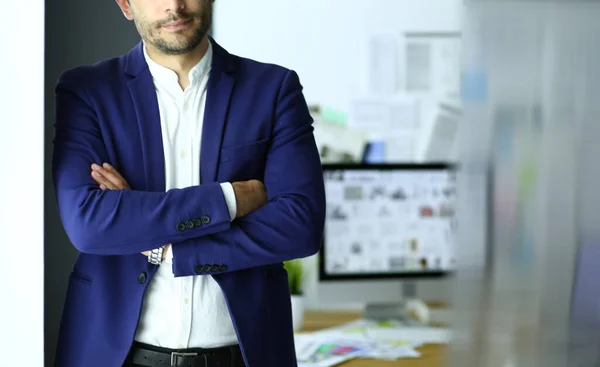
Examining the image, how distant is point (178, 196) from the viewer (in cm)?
142

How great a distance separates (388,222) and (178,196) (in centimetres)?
136

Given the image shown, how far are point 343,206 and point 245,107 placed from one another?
115 centimetres

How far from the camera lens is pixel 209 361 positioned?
1.45 metres

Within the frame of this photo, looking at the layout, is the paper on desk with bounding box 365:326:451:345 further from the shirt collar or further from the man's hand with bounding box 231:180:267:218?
the shirt collar

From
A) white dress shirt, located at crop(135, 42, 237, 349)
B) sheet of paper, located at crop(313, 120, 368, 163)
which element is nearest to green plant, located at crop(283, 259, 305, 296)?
sheet of paper, located at crop(313, 120, 368, 163)

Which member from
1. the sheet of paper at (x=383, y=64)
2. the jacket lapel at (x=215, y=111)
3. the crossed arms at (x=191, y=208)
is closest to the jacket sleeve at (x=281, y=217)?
the crossed arms at (x=191, y=208)

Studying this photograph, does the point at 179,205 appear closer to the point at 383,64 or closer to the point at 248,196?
the point at 248,196

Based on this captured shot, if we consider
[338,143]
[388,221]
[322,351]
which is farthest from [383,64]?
[322,351]

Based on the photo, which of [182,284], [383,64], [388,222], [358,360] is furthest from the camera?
[383,64]

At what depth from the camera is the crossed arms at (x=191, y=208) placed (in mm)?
1403

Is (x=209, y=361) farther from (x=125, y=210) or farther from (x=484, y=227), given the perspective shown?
(x=484, y=227)

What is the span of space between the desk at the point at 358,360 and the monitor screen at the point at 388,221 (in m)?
0.22
